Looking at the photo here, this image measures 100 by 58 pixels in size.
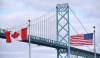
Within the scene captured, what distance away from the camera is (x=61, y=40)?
400 feet

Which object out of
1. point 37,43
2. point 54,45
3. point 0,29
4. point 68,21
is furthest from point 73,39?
point 68,21

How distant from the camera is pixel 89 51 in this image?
468 feet

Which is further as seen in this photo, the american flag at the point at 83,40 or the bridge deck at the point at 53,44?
the bridge deck at the point at 53,44

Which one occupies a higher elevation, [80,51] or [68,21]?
[68,21]

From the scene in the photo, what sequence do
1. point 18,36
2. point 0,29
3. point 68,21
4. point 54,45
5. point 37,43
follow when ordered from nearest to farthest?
point 18,36 → point 0,29 → point 37,43 → point 54,45 → point 68,21

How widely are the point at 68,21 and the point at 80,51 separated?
18100 millimetres

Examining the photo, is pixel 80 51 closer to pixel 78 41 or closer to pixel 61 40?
pixel 61 40

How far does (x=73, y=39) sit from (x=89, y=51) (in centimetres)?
6675

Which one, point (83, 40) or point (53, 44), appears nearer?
point (83, 40)

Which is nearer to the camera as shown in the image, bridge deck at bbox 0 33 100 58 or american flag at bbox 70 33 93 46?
american flag at bbox 70 33 93 46

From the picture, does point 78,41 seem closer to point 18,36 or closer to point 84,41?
point 84,41

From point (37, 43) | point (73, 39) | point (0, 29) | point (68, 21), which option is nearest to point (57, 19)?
point (68, 21)

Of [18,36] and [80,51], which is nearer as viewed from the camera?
[18,36]

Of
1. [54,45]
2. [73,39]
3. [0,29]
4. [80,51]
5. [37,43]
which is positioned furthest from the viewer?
[80,51]
